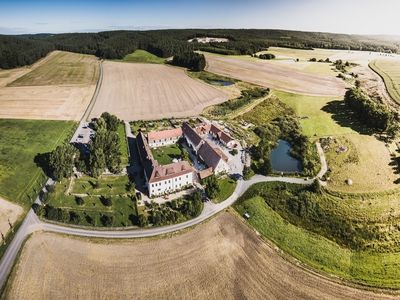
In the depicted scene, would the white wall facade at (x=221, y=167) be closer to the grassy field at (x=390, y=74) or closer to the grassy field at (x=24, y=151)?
the grassy field at (x=24, y=151)

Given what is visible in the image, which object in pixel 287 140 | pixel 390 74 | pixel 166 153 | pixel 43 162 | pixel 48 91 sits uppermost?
pixel 390 74

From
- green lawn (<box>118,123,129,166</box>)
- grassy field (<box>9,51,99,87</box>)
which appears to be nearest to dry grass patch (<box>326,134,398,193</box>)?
green lawn (<box>118,123,129,166</box>)

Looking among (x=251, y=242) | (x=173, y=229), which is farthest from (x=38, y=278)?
(x=251, y=242)

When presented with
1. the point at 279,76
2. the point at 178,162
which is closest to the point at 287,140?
the point at 178,162

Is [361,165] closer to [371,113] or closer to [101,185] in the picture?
[371,113]

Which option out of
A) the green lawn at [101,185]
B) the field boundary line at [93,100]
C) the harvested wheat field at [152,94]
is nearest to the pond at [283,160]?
the harvested wheat field at [152,94]

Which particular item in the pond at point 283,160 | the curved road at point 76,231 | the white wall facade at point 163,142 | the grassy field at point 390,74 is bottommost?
the curved road at point 76,231
